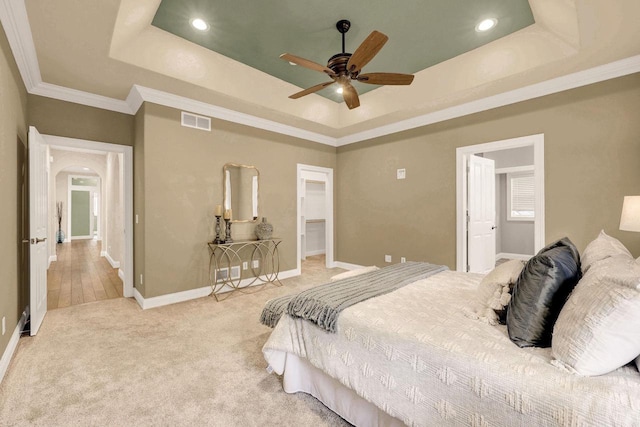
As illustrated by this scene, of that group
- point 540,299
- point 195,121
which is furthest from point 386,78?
point 195,121

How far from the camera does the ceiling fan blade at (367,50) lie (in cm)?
209

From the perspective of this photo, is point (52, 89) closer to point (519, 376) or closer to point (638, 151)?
point (519, 376)

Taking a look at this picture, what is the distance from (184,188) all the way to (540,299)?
3.79m

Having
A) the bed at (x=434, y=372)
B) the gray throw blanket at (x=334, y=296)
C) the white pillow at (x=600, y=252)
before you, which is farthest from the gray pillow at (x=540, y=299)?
the gray throw blanket at (x=334, y=296)

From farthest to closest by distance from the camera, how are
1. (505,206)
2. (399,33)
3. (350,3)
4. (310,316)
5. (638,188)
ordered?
(505,206), (399,33), (638,188), (350,3), (310,316)

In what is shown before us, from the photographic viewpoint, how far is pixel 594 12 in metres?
2.22

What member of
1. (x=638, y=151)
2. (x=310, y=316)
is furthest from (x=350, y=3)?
(x=638, y=151)

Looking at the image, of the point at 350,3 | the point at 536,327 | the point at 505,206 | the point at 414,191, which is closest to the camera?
the point at 536,327

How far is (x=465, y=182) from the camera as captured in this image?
4.09m

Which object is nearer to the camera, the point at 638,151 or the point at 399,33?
the point at 638,151

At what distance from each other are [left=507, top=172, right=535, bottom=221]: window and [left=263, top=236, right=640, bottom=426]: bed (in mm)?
5856

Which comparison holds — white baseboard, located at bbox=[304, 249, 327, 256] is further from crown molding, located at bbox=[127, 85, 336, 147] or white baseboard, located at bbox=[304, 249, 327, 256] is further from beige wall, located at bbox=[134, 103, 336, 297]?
crown molding, located at bbox=[127, 85, 336, 147]

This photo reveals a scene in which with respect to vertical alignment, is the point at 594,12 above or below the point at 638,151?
above

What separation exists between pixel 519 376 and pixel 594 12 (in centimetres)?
285
